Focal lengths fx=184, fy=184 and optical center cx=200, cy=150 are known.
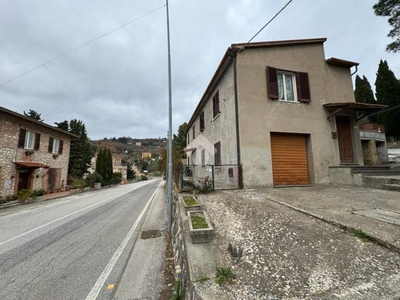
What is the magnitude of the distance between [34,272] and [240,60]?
982cm

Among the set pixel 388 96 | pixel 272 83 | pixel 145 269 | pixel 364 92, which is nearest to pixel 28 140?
pixel 145 269

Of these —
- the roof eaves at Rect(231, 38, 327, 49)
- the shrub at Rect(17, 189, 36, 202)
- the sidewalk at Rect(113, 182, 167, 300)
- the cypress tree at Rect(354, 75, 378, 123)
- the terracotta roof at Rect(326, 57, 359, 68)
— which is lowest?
the sidewalk at Rect(113, 182, 167, 300)

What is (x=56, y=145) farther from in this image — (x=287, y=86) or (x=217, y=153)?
(x=287, y=86)

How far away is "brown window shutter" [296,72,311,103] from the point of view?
923 centimetres

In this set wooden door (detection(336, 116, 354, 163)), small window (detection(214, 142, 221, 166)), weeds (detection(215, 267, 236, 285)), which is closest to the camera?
weeds (detection(215, 267, 236, 285))

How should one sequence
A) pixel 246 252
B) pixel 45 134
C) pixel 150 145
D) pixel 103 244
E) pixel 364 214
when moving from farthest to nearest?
pixel 150 145 → pixel 45 134 → pixel 103 244 → pixel 364 214 → pixel 246 252

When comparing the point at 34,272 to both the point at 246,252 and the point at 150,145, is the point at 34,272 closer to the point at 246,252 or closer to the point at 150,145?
the point at 246,252

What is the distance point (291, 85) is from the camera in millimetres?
9562

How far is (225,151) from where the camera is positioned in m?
10.2

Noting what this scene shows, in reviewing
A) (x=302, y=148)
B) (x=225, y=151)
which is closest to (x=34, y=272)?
(x=225, y=151)

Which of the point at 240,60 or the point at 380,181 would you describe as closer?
the point at 380,181

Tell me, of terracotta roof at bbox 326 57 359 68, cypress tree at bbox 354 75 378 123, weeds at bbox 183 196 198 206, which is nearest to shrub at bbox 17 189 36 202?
weeds at bbox 183 196 198 206

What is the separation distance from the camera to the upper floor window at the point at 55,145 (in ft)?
62.1

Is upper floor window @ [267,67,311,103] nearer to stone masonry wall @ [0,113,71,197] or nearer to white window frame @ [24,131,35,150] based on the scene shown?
stone masonry wall @ [0,113,71,197]
